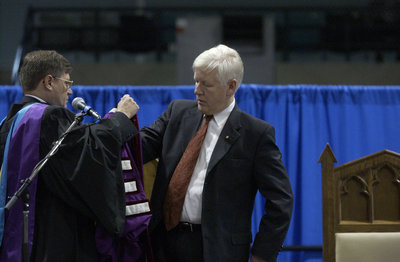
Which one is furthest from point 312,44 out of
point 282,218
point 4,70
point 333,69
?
point 282,218

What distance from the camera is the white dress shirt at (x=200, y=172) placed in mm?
2020

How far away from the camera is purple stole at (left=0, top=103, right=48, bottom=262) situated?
A: 188 cm

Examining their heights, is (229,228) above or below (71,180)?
below

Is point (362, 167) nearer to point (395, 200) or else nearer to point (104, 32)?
point (395, 200)

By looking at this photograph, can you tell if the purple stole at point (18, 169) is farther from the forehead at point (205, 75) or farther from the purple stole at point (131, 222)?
the forehead at point (205, 75)

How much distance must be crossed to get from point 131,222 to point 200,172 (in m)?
0.35

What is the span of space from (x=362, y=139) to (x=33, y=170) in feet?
7.92

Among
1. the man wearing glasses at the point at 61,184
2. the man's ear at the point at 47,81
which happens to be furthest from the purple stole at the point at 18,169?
the man's ear at the point at 47,81

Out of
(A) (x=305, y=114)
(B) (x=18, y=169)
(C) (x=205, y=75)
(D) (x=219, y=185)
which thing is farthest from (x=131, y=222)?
(A) (x=305, y=114)

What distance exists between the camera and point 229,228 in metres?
2.01

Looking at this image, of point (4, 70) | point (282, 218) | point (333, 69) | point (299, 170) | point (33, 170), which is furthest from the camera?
point (4, 70)

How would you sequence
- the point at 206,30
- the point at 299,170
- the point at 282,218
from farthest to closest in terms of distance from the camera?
the point at 206,30 → the point at 299,170 → the point at 282,218

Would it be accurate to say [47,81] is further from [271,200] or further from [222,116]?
[271,200]

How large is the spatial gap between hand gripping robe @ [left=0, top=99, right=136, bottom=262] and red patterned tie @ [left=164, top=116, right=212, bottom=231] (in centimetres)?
20
